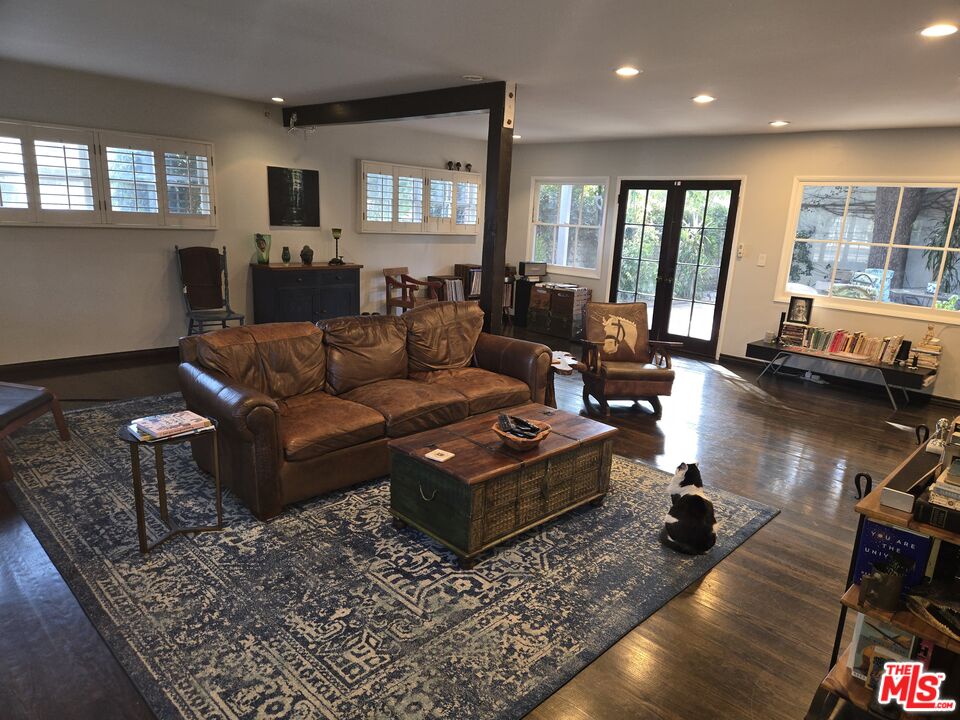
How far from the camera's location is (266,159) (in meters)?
6.55

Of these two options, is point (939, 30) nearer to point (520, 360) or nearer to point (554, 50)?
point (554, 50)

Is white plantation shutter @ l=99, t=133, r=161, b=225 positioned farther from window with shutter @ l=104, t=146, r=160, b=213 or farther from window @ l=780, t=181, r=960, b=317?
window @ l=780, t=181, r=960, b=317

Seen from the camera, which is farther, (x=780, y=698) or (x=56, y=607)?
(x=56, y=607)

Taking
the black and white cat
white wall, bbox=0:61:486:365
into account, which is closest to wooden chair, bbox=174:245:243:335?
white wall, bbox=0:61:486:365

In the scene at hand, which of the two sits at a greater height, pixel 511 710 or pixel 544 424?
pixel 544 424

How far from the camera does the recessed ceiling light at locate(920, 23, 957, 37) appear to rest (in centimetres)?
283

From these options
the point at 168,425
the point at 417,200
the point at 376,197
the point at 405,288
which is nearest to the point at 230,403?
the point at 168,425

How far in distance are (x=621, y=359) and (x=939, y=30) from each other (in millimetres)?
3026

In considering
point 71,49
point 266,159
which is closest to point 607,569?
point 71,49

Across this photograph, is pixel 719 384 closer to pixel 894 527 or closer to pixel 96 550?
pixel 894 527

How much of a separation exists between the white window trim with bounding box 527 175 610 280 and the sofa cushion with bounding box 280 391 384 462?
5.48 metres

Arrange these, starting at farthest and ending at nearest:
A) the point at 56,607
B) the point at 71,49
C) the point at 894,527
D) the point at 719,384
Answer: the point at 719,384 → the point at 71,49 → the point at 56,607 → the point at 894,527

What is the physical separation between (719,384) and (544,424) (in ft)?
12.1

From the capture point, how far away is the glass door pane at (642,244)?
7.58 meters
